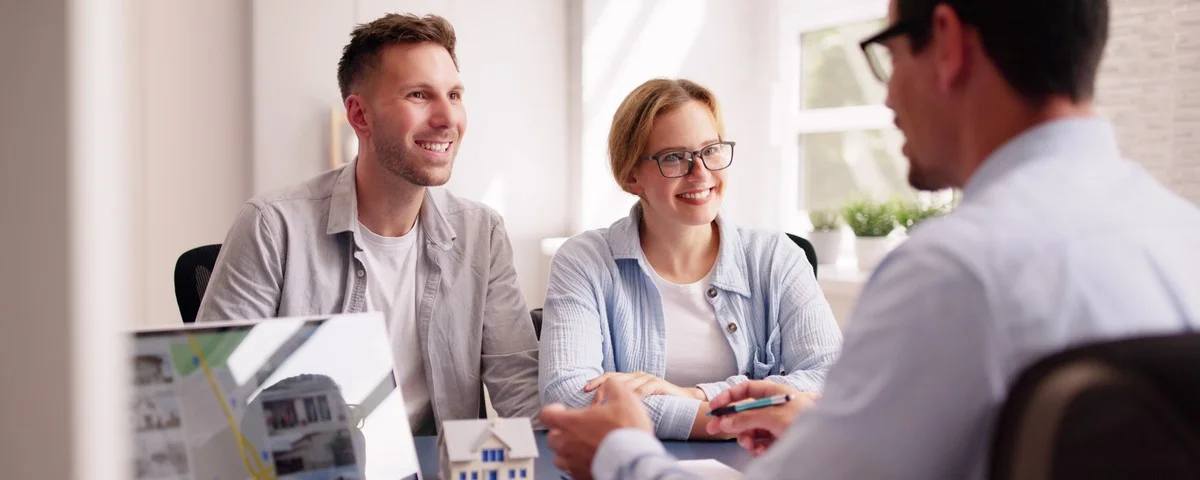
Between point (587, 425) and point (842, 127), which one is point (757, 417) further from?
point (842, 127)

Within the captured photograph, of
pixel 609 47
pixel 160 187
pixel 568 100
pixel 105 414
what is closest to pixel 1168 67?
pixel 609 47

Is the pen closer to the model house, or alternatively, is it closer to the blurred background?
the model house

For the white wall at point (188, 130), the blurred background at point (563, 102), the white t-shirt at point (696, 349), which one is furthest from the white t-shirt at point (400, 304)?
the white wall at point (188, 130)

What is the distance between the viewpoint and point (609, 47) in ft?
13.8

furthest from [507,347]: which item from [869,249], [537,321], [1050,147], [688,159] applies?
[869,249]

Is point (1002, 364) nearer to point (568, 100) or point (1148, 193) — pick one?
point (1148, 193)

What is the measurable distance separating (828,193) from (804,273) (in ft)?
7.50

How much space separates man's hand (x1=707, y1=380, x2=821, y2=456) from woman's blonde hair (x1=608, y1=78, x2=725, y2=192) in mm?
868

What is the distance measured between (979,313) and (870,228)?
3.17 m

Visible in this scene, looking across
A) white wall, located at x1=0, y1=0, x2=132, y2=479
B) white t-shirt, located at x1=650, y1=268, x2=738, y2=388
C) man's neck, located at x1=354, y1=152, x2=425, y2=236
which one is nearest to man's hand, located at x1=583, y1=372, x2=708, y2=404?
white t-shirt, located at x1=650, y1=268, x2=738, y2=388

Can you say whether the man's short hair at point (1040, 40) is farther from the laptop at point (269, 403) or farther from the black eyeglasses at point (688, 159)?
the black eyeglasses at point (688, 159)

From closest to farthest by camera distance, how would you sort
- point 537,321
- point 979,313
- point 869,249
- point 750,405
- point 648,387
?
point 979,313 → point 750,405 → point 648,387 → point 537,321 → point 869,249

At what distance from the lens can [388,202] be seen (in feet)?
6.62

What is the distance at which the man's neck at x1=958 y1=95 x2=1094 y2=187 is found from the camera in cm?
85
